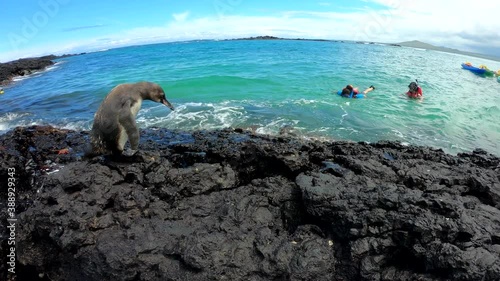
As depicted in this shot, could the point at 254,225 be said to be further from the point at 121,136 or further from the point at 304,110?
the point at 304,110

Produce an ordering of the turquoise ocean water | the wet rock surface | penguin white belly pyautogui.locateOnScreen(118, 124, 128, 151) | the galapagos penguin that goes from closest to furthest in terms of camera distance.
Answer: the wet rock surface < the galapagos penguin < penguin white belly pyautogui.locateOnScreen(118, 124, 128, 151) < the turquoise ocean water

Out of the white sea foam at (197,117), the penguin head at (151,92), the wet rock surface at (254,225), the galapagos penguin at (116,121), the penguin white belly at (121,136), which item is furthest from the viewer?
the white sea foam at (197,117)

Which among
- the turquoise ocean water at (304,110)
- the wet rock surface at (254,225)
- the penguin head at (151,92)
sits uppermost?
the penguin head at (151,92)

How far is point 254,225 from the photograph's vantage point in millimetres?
4320

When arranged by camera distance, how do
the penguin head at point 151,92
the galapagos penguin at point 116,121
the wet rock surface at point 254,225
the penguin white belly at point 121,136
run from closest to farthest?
the wet rock surface at point 254,225 < the galapagos penguin at point 116,121 < the penguin white belly at point 121,136 < the penguin head at point 151,92

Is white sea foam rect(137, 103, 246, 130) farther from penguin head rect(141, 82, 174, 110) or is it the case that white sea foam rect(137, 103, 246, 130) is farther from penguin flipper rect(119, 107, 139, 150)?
penguin flipper rect(119, 107, 139, 150)

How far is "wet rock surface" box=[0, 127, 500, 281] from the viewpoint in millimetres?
3721

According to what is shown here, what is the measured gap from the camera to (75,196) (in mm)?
4520

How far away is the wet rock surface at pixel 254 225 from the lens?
12.2ft

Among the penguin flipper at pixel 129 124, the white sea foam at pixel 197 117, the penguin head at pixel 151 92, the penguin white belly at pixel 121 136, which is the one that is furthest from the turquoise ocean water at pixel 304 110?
the penguin white belly at pixel 121 136

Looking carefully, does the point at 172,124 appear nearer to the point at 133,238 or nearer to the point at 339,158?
the point at 339,158

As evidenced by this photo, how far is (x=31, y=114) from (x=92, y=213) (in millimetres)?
16617

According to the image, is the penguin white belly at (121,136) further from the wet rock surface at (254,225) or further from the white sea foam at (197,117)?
the white sea foam at (197,117)

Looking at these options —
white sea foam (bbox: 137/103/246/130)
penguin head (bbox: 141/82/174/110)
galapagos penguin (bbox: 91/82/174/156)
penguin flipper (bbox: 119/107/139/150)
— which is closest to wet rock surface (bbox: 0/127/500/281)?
galapagos penguin (bbox: 91/82/174/156)
